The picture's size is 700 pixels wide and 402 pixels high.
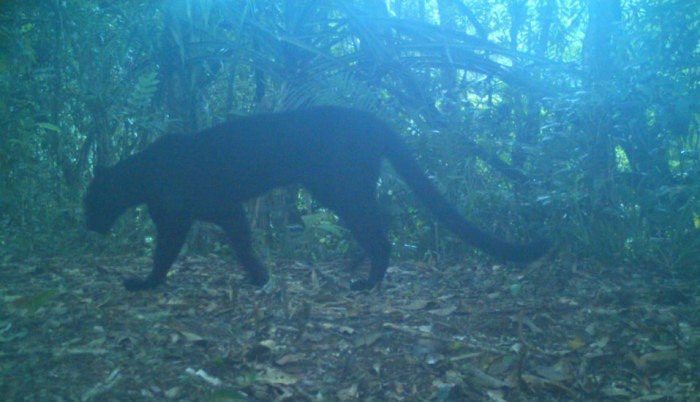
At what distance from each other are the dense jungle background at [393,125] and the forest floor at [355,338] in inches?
1.7

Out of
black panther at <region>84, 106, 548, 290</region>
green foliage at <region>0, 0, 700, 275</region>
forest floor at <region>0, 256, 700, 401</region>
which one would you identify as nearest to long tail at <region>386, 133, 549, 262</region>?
black panther at <region>84, 106, 548, 290</region>

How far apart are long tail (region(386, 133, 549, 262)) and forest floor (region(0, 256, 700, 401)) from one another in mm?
271

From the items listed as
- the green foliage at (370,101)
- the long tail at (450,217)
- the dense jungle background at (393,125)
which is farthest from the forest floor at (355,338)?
the green foliage at (370,101)

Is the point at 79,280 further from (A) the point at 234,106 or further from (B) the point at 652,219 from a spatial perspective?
(B) the point at 652,219

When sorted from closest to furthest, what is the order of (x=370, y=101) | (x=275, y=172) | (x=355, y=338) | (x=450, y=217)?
(x=355, y=338)
(x=450, y=217)
(x=275, y=172)
(x=370, y=101)

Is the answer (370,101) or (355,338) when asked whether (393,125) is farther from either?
(355,338)

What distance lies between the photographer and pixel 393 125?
22.0 ft

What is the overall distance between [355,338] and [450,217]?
1.54m

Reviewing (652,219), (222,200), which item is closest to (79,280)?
(222,200)

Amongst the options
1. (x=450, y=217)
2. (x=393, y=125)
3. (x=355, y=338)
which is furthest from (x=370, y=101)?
(x=355, y=338)

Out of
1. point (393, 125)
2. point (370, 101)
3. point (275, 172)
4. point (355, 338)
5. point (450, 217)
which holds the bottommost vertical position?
point (355, 338)

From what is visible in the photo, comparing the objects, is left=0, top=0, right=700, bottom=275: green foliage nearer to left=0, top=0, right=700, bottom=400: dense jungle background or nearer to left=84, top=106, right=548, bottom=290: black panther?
left=0, top=0, right=700, bottom=400: dense jungle background

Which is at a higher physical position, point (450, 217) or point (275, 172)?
point (275, 172)

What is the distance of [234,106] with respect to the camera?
24.1 ft
